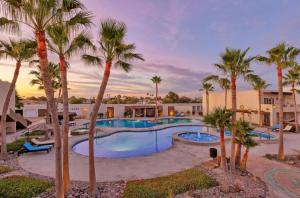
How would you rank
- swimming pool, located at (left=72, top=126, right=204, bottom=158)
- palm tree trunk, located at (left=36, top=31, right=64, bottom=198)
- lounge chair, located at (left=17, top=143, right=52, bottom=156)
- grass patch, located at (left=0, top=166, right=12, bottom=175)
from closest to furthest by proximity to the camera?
palm tree trunk, located at (left=36, top=31, right=64, bottom=198), grass patch, located at (left=0, top=166, right=12, bottom=175), lounge chair, located at (left=17, top=143, right=52, bottom=156), swimming pool, located at (left=72, top=126, right=204, bottom=158)

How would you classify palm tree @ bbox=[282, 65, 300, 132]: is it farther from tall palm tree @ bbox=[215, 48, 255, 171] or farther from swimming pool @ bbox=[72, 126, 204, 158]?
swimming pool @ bbox=[72, 126, 204, 158]

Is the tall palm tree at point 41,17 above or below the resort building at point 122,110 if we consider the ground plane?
above

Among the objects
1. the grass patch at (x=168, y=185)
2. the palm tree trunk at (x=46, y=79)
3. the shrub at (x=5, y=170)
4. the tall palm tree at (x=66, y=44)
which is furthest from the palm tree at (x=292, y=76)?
the shrub at (x=5, y=170)

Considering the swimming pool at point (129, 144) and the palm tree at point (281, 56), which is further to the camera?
the swimming pool at point (129, 144)

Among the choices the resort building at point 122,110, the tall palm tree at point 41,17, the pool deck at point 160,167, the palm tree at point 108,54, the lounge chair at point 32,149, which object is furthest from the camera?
the resort building at point 122,110

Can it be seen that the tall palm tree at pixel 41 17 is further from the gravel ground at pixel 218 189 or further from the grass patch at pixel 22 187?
the grass patch at pixel 22 187

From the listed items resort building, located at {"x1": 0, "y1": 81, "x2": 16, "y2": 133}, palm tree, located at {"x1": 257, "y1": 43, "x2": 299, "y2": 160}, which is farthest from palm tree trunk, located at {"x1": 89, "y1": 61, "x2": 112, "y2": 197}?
resort building, located at {"x1": 0, "y1": 81, "x2": 16, "y2": 133}

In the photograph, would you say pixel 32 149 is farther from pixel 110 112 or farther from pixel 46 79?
pixel 110 112

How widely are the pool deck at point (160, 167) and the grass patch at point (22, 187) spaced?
3.87 ft

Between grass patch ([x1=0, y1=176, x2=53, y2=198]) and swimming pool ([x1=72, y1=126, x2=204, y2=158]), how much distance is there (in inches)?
242

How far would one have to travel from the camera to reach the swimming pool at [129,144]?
14950mm

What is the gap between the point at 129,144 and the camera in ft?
59.5

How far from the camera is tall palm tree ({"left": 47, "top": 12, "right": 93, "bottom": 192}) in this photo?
557 cm

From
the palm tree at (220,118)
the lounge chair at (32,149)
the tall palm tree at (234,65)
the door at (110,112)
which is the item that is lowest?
the lounge chair at (32,149)
